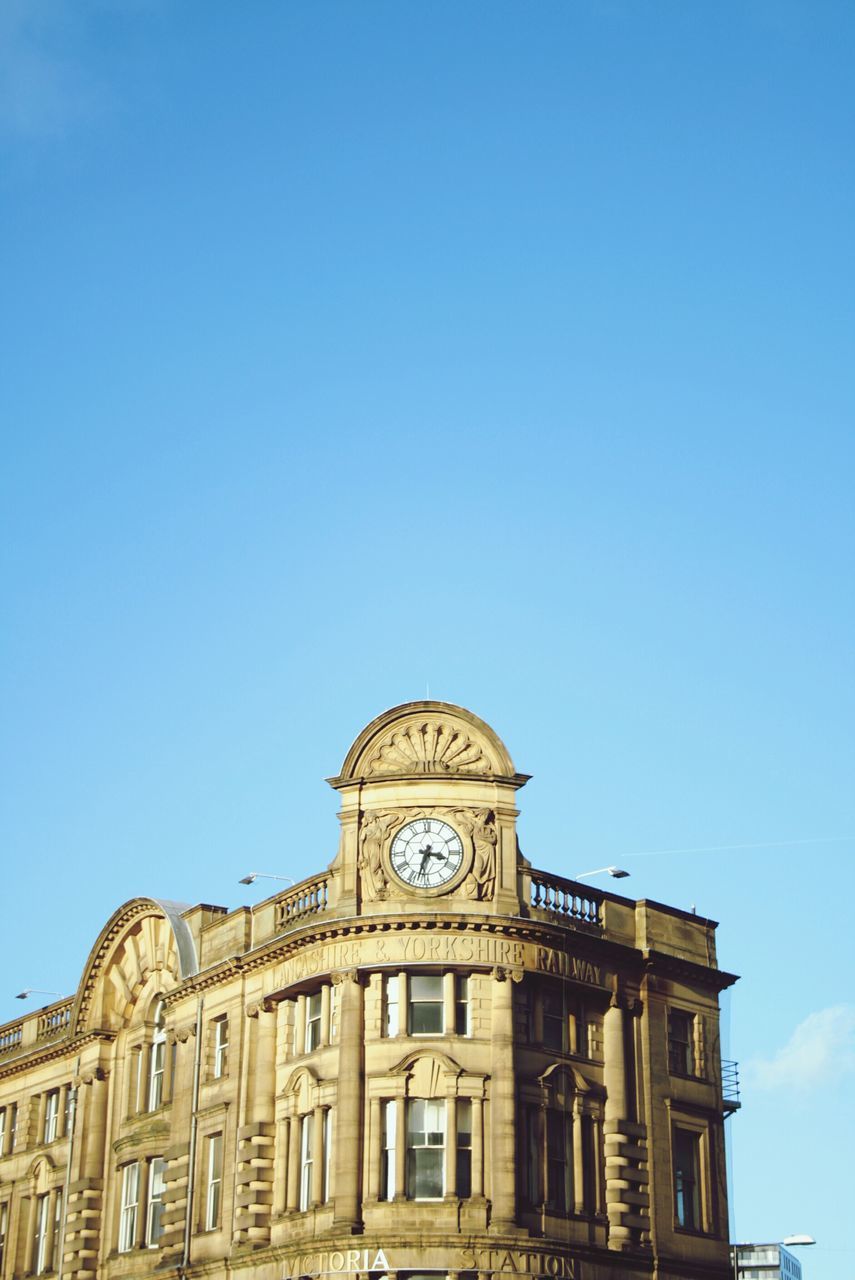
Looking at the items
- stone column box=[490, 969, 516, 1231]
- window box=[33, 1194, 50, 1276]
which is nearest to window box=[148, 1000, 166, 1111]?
window box=[33, 1194, 50, 1276]

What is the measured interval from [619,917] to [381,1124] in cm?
1151

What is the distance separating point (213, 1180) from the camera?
2398 inches

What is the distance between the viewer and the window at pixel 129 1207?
2586 inches

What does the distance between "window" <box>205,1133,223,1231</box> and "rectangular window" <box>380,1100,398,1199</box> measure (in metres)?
8.74

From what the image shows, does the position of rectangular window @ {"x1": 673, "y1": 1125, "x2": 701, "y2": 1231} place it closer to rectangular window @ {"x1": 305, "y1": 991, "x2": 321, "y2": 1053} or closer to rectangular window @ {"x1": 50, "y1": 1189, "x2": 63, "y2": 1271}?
rectangular window @ {"x1": 305, "y1": 991, "x2": 321, "y2": 1053}

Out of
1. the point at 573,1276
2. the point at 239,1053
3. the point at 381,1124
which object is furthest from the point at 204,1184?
the point at 573,1276

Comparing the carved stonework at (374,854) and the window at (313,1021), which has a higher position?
the carved stonework at (374,854)

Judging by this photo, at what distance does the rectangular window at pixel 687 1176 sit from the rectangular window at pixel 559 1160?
512cm

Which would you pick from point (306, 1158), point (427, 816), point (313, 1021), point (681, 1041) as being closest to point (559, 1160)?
point (306, 1158)

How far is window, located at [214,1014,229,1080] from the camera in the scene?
62344 mm

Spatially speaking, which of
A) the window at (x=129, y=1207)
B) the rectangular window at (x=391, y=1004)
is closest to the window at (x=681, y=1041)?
the rectangular window at (x=391, y=1004)

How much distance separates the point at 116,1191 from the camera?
6731cm

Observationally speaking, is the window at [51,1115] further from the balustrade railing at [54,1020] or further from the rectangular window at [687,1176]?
the rectangular window at [687,1176]

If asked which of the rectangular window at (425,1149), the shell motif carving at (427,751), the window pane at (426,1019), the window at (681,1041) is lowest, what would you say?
the rectangular window at (425,1149)
